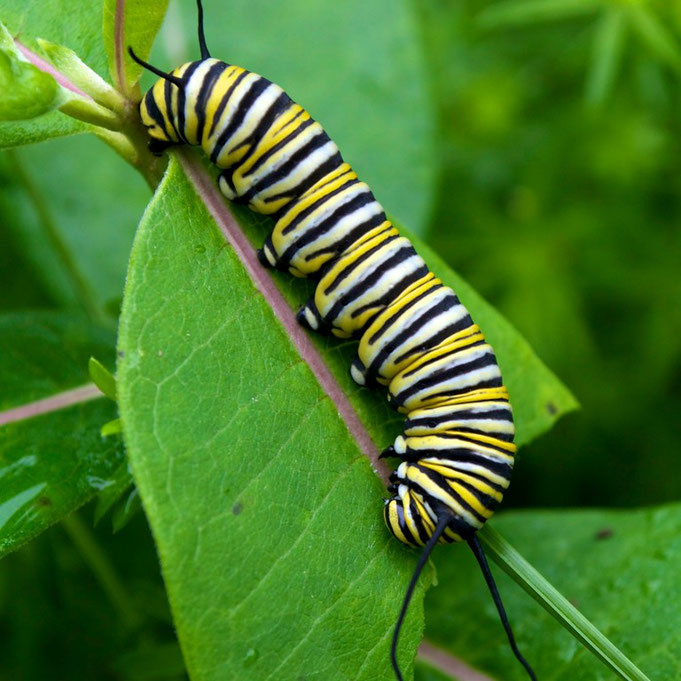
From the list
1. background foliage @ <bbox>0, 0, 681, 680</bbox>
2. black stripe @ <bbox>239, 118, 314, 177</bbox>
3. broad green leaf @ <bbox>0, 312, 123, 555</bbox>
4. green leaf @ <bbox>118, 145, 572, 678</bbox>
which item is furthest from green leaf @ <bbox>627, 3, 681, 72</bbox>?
broad green leaf @ <bbox>0, 312, 123, 555</bbox>

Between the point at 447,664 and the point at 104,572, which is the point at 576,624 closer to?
the point at 447,664

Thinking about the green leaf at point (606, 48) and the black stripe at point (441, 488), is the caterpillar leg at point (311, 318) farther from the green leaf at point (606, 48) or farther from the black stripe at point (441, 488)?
the green leaf at point (606, 48)

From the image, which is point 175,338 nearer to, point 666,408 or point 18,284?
point 18,284

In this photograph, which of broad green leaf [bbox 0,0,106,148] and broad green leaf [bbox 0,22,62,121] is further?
broad green leaf [bbox 0,0,106,148]

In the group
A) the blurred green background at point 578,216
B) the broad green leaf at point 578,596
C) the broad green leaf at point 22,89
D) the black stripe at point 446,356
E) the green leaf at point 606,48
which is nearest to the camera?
the broad green leaf at point 22,89

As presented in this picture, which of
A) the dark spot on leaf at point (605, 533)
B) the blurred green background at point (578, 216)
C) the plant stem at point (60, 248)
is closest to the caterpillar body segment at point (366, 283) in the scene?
the dark spot on leaf at point (605, 533)

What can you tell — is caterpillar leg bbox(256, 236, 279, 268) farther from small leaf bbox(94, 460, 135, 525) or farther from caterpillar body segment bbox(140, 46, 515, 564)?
small leaf bbox(94, 460, 135, 525)

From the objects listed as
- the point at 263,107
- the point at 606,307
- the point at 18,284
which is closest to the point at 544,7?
the point at 606,307
